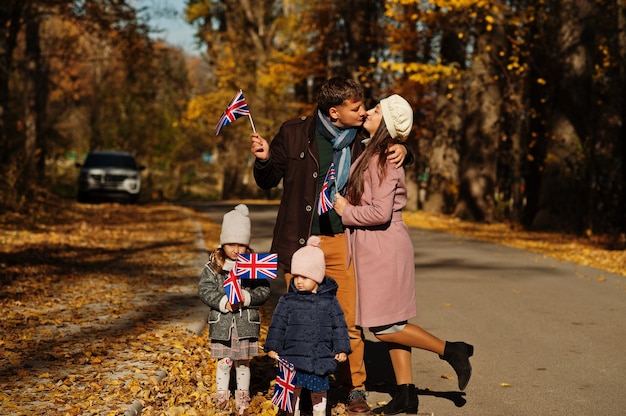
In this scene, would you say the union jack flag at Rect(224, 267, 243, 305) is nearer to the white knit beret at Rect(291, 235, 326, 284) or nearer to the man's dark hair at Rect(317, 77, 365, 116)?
the white knit beret at Rect(291, 235, 326, 284)

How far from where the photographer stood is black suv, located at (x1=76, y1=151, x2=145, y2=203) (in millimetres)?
35938

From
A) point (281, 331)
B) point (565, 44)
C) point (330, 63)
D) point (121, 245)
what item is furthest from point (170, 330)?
point (330, 63)

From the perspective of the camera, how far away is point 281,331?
568 cm

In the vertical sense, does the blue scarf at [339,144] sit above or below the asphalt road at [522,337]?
above

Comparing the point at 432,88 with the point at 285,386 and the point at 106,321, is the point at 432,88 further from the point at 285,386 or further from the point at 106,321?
the point at 285,386

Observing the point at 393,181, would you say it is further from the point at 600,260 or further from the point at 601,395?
the point at 600,260

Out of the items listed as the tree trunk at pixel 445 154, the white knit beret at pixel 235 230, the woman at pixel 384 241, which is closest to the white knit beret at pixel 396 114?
the woman at pixel 384 241

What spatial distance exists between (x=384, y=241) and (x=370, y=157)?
1.77 feet

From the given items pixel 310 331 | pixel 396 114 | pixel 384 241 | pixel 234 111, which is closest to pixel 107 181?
pixel 234 111

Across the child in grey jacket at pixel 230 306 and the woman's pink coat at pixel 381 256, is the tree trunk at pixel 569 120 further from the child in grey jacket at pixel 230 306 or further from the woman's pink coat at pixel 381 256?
the child in grey jacket at pixel 230 306

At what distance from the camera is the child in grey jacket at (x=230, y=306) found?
240 inches

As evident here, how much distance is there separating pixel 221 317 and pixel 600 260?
1267cm

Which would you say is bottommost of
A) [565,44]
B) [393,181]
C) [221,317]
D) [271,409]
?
[271,409]

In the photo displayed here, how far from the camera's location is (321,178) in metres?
6.33
